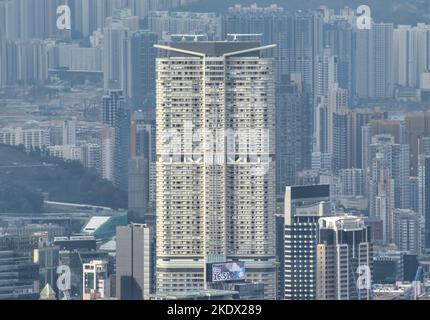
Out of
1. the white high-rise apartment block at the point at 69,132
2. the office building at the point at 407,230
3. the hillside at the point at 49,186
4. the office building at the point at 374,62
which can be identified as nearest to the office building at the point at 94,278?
the hillside at the point at 49,186

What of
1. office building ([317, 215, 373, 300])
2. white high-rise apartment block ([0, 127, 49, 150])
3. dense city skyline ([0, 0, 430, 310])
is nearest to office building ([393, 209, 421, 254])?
dense city skyline ([0, 0, 430, 310])

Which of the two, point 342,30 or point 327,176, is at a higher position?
point 342,30

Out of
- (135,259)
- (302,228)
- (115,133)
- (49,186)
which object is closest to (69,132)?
(115,133)

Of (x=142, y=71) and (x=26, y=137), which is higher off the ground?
(x=142, y=71)

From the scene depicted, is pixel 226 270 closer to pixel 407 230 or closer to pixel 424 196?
pixel 407 230

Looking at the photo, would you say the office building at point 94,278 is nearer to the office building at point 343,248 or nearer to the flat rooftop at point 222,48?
the office building at point 343,248
